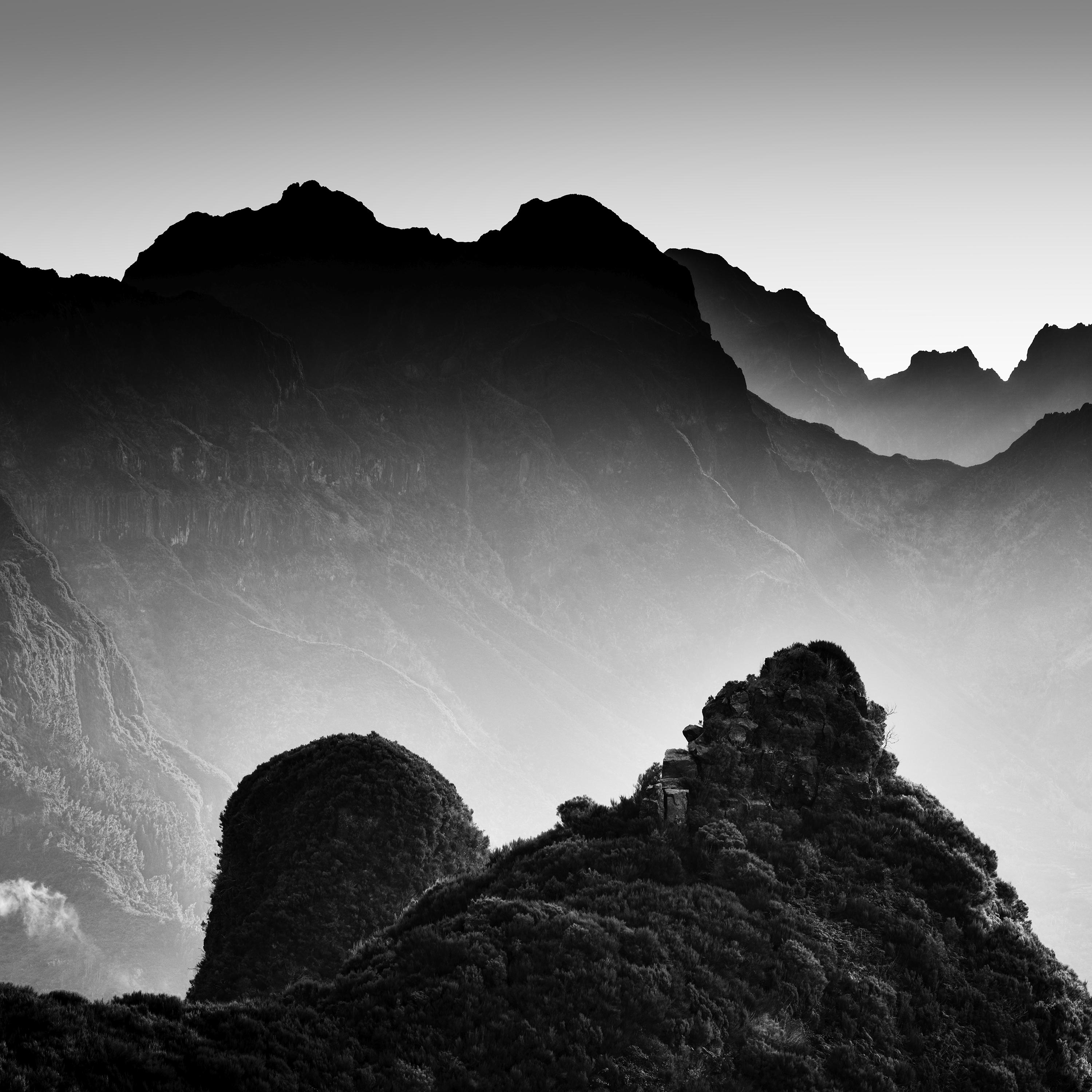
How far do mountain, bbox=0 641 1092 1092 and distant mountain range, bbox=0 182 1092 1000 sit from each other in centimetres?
8117

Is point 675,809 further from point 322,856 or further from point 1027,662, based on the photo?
point 1027,662

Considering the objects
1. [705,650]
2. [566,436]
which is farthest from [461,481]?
[705,650]

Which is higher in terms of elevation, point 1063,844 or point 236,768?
point 1063,844

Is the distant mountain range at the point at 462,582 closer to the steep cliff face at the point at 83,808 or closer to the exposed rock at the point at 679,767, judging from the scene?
the steep cliff face at the point at 83,808

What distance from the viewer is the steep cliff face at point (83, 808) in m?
69.4

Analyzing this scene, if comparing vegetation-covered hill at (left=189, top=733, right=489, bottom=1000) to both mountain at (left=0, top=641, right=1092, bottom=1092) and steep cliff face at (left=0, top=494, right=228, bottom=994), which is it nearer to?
mountain at (left=0, top=641, right=1092, bottom=1092)

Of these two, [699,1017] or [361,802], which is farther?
[361,802]

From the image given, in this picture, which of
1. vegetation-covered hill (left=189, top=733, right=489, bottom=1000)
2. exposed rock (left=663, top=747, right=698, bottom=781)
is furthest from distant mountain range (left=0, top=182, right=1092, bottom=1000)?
exposed rock (left=663, top=747, right=698, bottom=781)

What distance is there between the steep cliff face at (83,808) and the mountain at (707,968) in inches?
2141

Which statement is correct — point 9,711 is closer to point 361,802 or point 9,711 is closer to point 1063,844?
point 361,802

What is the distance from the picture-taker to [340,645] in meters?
142

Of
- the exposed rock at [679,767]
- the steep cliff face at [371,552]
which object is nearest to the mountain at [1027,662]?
the steep cliff face at [371,552]

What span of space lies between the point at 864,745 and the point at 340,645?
121404 mm

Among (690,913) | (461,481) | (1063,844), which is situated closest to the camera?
(690,913)
